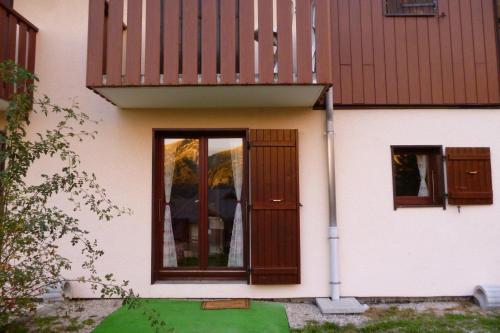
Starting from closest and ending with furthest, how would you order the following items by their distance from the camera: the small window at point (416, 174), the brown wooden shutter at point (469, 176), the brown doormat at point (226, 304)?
the brown doormat at point (226, 304), the brown wooden shutter at point (469, 176), the small window at point (416, 174)

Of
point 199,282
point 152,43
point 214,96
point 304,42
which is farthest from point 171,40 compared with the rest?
point 199,282

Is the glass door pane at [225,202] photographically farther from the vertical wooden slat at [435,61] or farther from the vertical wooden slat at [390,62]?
the vertical wooden slat at [435,61]

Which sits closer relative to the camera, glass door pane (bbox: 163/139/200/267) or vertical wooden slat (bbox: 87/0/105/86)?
vertical wooden slat (bbox: 87/0/105/86)

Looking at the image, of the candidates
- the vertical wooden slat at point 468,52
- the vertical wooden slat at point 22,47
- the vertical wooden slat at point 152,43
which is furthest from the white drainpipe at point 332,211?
the vertical wooden slat at point 22,47

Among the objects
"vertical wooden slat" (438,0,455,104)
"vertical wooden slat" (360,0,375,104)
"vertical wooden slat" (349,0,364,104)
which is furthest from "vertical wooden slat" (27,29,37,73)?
"vertical wooden slat" (438,0,455,104)

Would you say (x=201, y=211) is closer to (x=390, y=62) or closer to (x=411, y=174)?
(x=411, y=174)

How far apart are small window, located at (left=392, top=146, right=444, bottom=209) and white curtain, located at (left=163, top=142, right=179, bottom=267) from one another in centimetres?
294

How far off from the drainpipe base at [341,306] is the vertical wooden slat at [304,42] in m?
2.59

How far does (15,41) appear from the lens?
4707 mm

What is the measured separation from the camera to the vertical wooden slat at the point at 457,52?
16.4 feet

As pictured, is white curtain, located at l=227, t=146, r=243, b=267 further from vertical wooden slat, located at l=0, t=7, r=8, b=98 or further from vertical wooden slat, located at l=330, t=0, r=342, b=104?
A: vertical wooden slat, located at l=0, t=7, r=8, b=98

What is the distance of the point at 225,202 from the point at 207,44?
6.65 ft

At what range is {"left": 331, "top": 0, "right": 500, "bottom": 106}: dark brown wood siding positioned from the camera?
497 centimetres

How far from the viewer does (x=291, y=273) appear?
4.64 metres
